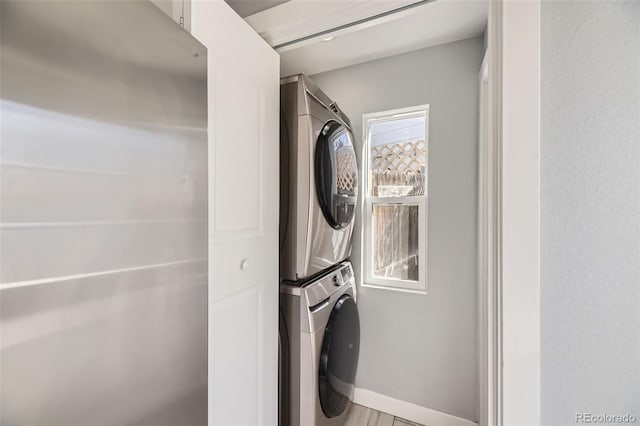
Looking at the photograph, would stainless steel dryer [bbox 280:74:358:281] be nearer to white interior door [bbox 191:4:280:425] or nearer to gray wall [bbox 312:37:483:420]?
white interior door [bbox 191:4:280:425]

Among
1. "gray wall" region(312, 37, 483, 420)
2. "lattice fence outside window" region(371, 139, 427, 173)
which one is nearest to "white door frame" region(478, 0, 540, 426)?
"gray wall" region(312, 37, 483, 420)

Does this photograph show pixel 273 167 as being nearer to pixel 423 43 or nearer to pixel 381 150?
pixel 381 150

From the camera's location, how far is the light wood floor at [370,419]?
6.05 feet

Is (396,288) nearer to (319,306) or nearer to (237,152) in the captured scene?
(319,306)

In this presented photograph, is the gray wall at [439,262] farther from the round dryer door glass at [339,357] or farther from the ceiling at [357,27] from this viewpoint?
the round dryer door glass at [339,357]

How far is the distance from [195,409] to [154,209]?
1.62ft

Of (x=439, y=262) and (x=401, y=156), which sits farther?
(x=401, y=156)

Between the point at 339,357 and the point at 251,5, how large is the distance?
5.53ft

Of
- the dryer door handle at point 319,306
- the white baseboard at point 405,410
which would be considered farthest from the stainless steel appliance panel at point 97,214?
the white baseboard at point 405,410

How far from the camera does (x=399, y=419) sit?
74.3 inches

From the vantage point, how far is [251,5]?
1100mm

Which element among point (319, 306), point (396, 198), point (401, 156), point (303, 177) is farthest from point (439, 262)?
point (303, 177)

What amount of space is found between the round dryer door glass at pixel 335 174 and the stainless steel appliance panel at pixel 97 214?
751 mm

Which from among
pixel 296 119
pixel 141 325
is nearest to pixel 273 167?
pixel 296 119
